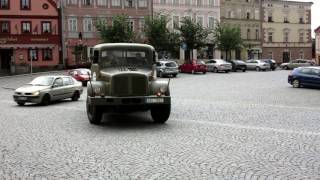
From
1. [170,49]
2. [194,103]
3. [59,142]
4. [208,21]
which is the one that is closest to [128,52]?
[59,142]

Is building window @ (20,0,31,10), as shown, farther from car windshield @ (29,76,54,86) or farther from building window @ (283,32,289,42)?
building window @ (283,32,289,42)

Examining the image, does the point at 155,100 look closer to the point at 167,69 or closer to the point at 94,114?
the point at 94,114

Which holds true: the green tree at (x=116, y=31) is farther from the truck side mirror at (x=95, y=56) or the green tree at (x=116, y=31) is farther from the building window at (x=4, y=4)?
the truck side mirror at (x=95, y=56)

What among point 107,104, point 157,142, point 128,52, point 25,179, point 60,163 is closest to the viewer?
point 25,179

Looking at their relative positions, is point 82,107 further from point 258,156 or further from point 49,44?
point 49,44

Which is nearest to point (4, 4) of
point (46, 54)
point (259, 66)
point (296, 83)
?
point (46, 54)

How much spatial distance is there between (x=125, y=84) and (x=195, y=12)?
63.9 m

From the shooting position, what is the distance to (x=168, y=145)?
484 inches

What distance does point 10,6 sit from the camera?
65125 millimetres

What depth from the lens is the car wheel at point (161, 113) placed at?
54.2 ft

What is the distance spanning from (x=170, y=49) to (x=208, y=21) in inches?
591

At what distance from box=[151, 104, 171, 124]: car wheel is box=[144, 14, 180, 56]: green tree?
1938 inches

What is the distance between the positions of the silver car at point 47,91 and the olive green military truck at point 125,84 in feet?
26.6

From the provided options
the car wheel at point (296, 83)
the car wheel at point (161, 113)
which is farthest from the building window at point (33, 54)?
the car wheel at point (161, 113)
